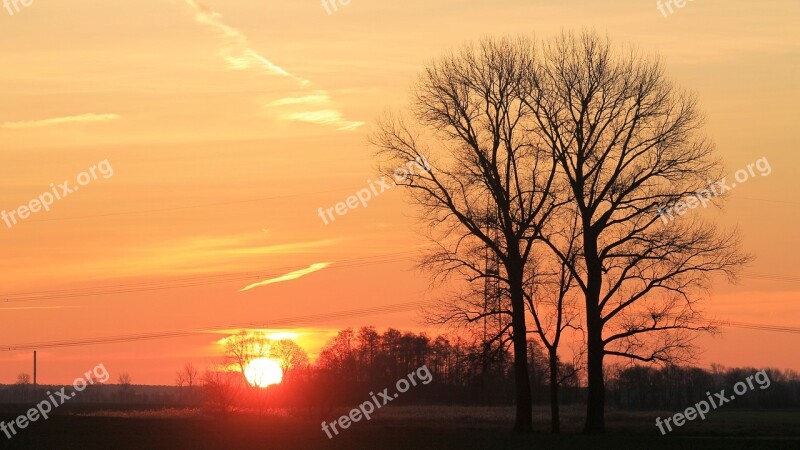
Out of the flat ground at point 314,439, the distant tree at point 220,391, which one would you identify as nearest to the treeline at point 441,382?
the distant tree at point 220,391

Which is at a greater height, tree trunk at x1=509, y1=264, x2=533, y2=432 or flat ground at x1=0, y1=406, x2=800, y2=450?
tree trunk at x1=509, y1=264, x2=533, y2=432

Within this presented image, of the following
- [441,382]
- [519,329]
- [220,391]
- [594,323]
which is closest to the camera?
[594,323]

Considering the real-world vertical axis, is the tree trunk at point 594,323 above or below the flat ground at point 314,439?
above

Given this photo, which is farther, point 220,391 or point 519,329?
point 220,391

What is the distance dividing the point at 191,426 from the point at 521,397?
18.4 metres

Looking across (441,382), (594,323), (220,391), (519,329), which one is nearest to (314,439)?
(519,329)

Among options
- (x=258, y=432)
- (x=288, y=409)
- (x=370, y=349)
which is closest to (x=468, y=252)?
(x=258, y=432)

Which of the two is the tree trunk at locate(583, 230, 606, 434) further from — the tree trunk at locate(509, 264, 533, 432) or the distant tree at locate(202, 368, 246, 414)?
the distant tree at locate(202, 368, 246, 414)

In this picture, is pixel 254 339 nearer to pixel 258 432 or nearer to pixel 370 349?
pixel 370 349

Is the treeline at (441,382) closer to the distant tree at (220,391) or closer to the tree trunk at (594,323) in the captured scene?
the distant tree at (220,391)

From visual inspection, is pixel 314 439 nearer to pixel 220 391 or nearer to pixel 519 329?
pixel 519 329

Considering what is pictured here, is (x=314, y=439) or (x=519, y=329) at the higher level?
(x=519, y=329)

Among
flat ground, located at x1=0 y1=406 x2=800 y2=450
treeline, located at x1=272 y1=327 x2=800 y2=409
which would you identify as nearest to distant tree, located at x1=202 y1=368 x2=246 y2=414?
treeline, located at x1=272 y1=327 x2=800 y2=409

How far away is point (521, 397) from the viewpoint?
4434 cm
